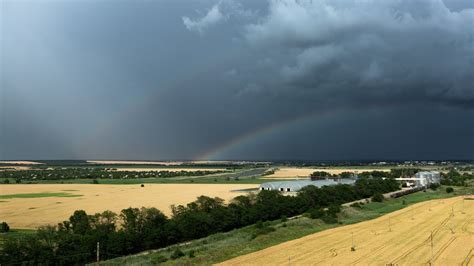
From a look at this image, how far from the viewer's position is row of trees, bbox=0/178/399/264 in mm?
35531

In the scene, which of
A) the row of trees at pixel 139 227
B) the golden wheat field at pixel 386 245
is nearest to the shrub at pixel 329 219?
the row of trees at pixel 139 227

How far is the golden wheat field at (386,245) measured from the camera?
33469 millimetres

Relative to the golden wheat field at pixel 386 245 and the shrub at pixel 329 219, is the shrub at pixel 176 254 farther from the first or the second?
the shrub at pixel 329 219

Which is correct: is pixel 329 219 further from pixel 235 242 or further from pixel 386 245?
pixel 235 242

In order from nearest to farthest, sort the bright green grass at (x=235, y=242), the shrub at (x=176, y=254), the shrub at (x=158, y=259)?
the shrub at (x=158, y=259) → the bright green grass at (x=235, y=242) → the shrub at (x=176, y=254)

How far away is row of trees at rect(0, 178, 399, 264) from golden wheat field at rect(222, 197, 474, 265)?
10.3 m

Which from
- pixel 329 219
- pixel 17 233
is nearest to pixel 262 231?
pixel 329 219

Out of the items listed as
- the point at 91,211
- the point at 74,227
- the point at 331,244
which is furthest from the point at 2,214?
the point at 331,244

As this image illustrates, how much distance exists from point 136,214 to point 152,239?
10.7 ft

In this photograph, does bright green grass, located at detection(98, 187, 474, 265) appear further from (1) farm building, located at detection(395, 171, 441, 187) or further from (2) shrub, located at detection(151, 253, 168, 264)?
(1) farm building, located at detection(395, 171, 441, 187)

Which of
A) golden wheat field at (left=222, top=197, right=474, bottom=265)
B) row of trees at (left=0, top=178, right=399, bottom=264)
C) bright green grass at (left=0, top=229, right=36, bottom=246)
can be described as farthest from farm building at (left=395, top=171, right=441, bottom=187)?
bright green grass at (left=0, top=229, right=36, bottom=246)

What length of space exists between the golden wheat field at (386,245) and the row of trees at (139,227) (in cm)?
1027

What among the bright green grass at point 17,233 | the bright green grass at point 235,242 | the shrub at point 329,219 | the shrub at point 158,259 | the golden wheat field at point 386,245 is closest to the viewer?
the golden wheat field at point 386,245

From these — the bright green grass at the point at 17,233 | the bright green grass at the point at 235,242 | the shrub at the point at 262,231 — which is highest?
the bright green grass at the point at 17,233
